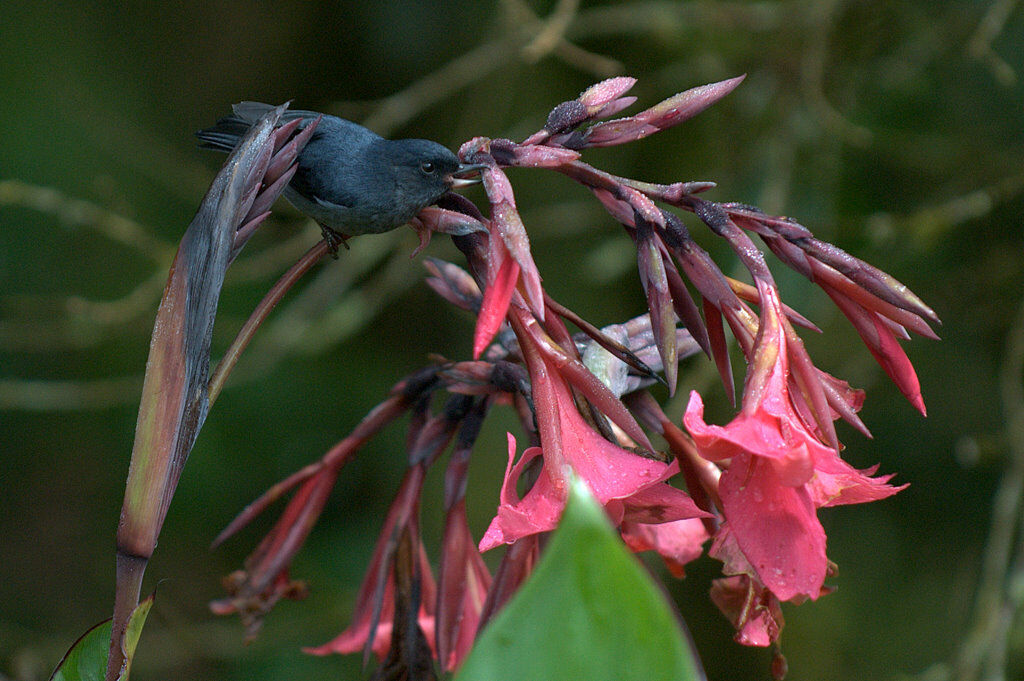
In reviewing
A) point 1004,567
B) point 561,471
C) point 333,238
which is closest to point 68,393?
point 333,238

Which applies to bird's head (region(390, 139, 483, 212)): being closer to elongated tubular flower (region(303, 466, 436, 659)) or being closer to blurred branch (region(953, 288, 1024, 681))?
elongated tubular flower (region(303, 466, 436, 659))

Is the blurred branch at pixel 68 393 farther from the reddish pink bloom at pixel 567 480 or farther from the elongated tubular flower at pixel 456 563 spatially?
the reddish pink bloom at pixel 567 480

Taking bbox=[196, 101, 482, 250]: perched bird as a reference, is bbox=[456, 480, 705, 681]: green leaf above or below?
below

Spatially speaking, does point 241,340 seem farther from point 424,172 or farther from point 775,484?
point 775,484

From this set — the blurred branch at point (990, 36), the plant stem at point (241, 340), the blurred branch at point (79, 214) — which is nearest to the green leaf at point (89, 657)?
the plant stem at point (241, 340)

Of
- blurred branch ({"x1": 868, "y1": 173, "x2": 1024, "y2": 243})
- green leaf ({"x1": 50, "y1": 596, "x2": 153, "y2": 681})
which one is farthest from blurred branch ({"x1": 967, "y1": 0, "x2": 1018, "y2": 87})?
green leaf ({"x1": 50, "y1": 596, "x2": 153, "y2": 681})

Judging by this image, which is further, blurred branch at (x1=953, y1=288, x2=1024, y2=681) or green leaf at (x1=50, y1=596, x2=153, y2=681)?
blurred branch at (x1=953, y1=288, x2=1024, y2=681)

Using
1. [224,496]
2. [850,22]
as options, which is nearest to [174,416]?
[224,496]
